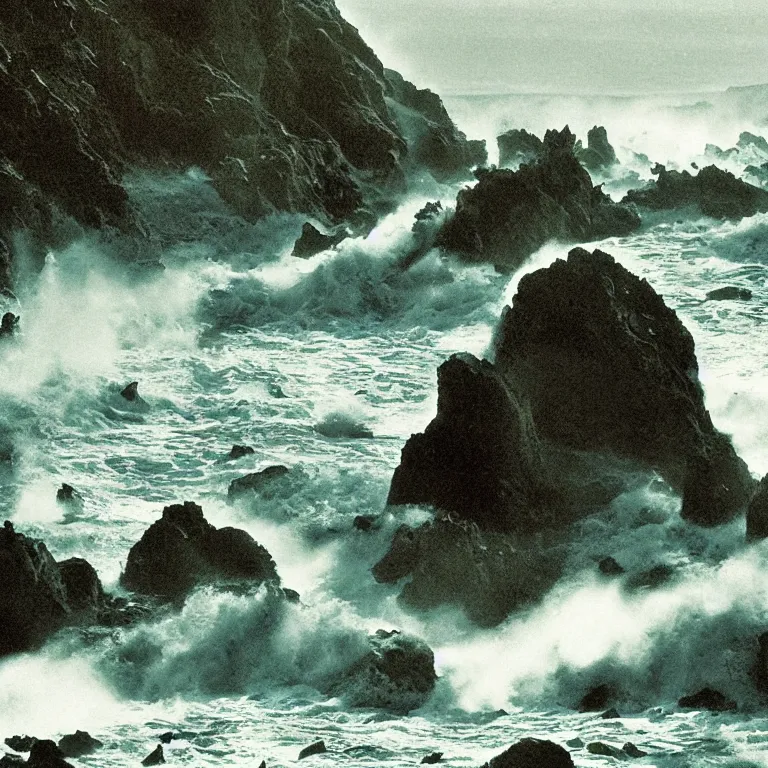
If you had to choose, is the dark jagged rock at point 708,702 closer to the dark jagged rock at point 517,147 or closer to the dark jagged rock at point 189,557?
the dark jagged rock at point 189,557

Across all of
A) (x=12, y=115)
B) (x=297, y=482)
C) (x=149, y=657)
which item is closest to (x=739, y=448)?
(x=297, y=482)

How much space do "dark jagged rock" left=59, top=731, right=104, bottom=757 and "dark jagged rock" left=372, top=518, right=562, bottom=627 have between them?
5836mm

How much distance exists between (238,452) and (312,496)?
2844 mm

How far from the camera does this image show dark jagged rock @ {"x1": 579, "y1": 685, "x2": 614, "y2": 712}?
→ 22906 mm

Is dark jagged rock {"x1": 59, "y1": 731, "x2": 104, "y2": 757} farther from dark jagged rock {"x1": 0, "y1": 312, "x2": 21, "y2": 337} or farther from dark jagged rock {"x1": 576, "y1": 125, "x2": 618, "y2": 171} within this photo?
dark jagged rock {"x1": 576, "y1": 125, "x2": 618, "y2": 171}

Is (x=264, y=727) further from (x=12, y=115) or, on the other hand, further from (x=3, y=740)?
(x=12, y=115)

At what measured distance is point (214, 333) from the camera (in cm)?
4175

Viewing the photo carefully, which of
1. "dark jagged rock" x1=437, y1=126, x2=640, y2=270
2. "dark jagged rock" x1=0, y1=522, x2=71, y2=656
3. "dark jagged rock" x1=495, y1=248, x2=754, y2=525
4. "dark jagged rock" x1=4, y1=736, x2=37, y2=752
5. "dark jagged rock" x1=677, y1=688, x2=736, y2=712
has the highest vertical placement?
"dark jagged rock" x1=437, y1=126, x2=640, y2=270

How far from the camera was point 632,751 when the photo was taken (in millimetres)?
20766

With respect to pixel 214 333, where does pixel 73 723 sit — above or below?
below

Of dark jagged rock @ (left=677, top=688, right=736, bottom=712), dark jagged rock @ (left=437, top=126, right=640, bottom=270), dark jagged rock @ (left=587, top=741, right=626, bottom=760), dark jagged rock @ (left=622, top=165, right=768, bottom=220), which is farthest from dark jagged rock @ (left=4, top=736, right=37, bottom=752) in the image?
dark jagged rock @ (left=622, top=165, right=768, bottom=220)

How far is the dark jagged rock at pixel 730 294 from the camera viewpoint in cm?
4381

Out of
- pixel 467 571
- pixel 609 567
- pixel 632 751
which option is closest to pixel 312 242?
pixel 609 567

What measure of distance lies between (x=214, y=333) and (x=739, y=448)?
45.2 ft
